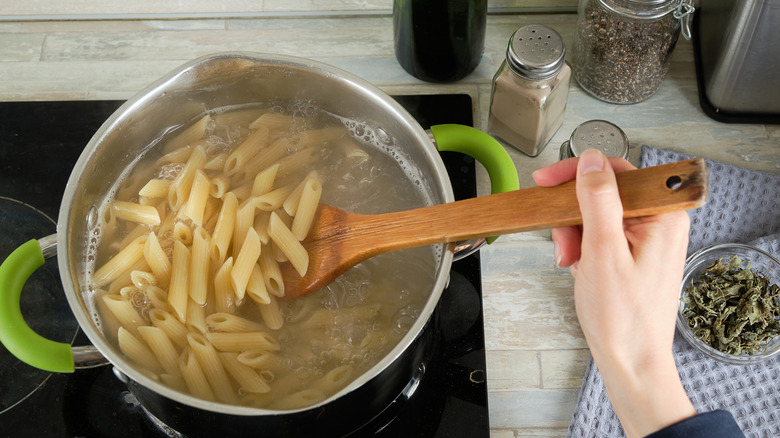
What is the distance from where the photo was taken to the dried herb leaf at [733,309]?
1017mm

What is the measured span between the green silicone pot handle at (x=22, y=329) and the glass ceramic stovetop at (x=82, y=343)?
157 millimetres

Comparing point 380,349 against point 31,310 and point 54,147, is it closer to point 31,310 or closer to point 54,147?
point 31,310

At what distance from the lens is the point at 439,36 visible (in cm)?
121

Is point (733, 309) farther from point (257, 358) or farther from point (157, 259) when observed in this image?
point (157, 259)

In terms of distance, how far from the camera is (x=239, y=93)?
1.13 m

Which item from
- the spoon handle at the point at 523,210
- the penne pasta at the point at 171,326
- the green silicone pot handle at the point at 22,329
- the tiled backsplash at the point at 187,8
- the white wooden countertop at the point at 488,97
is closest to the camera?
the spoon handle at the point at 523,210

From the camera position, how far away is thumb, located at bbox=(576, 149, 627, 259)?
0.75m

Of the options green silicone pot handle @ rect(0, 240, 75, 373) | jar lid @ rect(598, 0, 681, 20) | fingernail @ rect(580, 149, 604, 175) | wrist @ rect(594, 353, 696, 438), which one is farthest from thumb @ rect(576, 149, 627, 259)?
green silicone pot handle @ rect(0, 240, 75, 373)

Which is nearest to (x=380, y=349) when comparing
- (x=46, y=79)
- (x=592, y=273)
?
(x=592, y=273)

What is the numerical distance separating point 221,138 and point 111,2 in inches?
18.2

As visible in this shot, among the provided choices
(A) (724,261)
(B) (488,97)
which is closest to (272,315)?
(B) (488,97)

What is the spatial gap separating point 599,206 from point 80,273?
708 mm

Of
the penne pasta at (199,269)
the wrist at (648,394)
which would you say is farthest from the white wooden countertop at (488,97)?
the penne pasta at (199,269)

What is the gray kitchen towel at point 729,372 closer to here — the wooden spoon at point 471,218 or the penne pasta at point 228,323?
the wooden spoon at point 471,218
